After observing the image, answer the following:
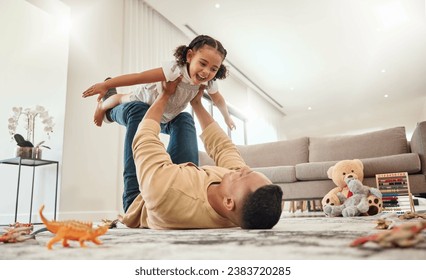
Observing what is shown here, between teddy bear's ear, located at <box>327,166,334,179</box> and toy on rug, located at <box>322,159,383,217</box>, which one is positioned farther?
teddy bear's ear, located at <box>327,166,334,179</box>

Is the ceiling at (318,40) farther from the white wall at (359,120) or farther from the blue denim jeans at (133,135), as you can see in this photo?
the blue denim jeans at (133,135)

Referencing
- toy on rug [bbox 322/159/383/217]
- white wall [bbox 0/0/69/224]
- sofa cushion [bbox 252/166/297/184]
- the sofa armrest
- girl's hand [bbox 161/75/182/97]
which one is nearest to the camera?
girl's hand [bbox 161/75/182/97]

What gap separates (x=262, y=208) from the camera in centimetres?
77

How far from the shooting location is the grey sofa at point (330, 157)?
90.0 inches

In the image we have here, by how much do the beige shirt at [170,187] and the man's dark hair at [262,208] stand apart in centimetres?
13

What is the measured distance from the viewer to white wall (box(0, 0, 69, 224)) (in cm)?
246

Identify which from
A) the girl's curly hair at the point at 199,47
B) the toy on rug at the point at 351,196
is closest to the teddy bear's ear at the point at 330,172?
the toy on rug at the point at 351,196

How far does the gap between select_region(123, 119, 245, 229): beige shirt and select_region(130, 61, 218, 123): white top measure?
34cm

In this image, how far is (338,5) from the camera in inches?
138

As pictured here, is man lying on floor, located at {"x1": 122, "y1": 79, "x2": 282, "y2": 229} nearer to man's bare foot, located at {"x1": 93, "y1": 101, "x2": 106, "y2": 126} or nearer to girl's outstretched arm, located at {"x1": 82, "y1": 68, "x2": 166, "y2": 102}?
girl's outstretched arm, located at {"x1": 82, "y1": 68, "x2": 166, "y2": 102}

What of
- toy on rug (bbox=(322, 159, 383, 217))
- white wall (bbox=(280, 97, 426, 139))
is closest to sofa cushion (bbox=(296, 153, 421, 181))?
toy on rug (bbox=(322, 159, 383, 217))

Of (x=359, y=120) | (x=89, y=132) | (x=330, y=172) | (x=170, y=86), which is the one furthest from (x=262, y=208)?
(x=359, y=120)
